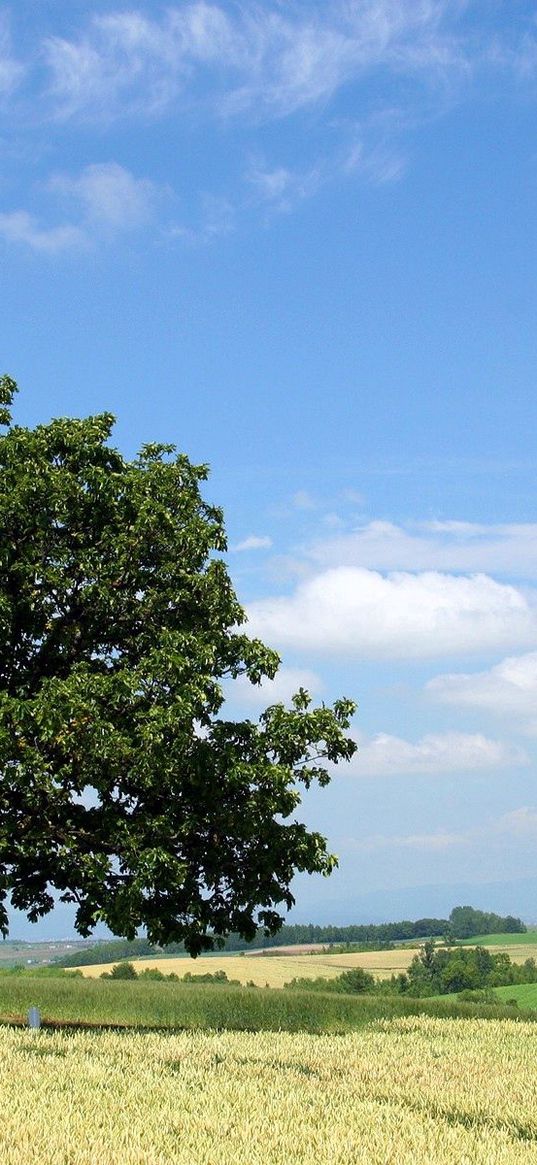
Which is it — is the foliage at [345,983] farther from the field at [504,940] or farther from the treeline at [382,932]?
the treeline at [382,932]

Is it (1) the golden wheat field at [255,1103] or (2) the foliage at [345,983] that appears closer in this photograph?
(1) the golden wheat field at [255,1103]

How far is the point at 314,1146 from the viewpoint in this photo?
857cm

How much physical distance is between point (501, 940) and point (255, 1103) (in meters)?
113

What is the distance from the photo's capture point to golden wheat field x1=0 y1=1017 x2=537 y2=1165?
827 centimetres

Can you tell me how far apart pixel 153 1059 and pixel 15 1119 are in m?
4.94

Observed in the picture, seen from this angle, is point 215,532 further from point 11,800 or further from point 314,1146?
point 314,1146

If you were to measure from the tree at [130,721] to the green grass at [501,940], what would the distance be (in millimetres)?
86531

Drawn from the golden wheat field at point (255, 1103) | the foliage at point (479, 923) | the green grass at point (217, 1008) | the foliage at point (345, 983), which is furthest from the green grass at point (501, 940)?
the golden wheat field at point (255, 1103)

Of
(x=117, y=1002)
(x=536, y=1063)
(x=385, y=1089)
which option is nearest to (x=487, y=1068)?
(x=536, y=1063)

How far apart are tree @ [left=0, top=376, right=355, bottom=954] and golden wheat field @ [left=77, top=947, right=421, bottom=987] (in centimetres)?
3953

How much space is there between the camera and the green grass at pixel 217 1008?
28188mm

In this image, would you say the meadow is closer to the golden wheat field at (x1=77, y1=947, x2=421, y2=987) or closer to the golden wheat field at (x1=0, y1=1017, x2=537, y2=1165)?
the golden wheat field at (x1=77, y1=947, x2=421, y2=987)

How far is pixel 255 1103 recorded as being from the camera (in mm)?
→ 10109

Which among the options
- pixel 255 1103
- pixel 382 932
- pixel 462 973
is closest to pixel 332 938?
pixel 382 932
